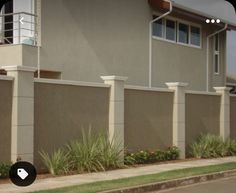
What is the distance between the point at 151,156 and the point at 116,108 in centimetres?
232

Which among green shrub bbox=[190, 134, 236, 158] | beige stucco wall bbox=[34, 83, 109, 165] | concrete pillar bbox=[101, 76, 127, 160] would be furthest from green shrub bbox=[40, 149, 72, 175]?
green shrub bbox=[190, 134, 236, 158]

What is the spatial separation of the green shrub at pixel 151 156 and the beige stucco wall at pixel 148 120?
372mm

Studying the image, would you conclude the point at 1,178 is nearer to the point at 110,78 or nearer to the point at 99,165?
the point at 99,165

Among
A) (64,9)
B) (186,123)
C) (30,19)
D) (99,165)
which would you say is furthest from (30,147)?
(186,123)

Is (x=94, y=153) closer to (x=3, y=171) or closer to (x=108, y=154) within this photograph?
(x=108, y=154)

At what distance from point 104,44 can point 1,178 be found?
9834 mm

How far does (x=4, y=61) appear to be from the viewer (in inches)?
640

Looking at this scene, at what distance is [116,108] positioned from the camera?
51.0ft

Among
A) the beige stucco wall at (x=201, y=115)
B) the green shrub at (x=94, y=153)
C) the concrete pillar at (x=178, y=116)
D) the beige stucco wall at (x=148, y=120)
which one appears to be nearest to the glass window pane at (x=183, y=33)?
the beige stucco wall at (x=201, y=115)

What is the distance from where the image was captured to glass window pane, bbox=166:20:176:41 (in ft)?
80.0

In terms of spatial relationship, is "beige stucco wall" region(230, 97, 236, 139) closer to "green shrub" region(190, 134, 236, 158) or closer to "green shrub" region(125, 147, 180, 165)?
"green shrub" region(190, 134, 236, 158)

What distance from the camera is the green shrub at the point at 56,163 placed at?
504 inches

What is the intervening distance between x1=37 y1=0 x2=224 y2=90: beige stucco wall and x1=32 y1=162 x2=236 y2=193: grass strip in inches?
237

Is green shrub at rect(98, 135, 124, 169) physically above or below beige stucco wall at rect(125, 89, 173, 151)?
below
